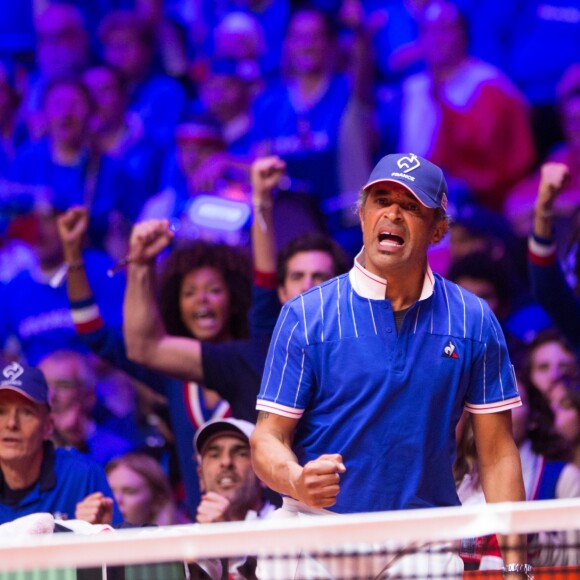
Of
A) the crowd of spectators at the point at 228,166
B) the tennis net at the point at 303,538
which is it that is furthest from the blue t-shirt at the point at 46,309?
the tennis net at the point at 303,538

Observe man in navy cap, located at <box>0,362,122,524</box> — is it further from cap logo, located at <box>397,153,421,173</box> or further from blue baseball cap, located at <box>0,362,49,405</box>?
cap logo, located at <box>397,153,421,173</box>

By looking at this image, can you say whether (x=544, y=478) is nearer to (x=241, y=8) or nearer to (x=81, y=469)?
(x=81, y=469)

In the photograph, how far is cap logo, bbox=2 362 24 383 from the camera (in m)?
5.57

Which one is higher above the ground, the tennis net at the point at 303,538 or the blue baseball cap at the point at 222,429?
the blue baseball cap at the point at 222,429

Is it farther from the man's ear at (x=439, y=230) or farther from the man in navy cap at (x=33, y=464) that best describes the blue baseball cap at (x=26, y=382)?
the man's ear at (x=439, y=230)

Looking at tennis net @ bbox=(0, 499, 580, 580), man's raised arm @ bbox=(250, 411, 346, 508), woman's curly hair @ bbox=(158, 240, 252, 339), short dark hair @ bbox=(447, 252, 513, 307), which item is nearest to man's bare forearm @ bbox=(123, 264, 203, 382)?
woman's curly hair @ bbox=(158, 240, 252, 339)

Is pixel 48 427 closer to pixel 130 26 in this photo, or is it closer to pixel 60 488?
pixel 60 488

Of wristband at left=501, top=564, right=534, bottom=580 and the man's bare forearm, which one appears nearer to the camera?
wristband at left=501, top=564, right=534, bottom=580

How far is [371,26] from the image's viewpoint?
370 inches

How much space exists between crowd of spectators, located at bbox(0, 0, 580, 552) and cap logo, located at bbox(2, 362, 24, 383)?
67 cm

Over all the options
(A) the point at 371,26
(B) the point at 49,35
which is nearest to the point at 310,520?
(A) the point at 371,26

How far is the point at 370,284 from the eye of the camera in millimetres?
4156

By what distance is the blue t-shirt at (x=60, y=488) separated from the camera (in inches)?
215

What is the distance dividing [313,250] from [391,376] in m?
2.08
